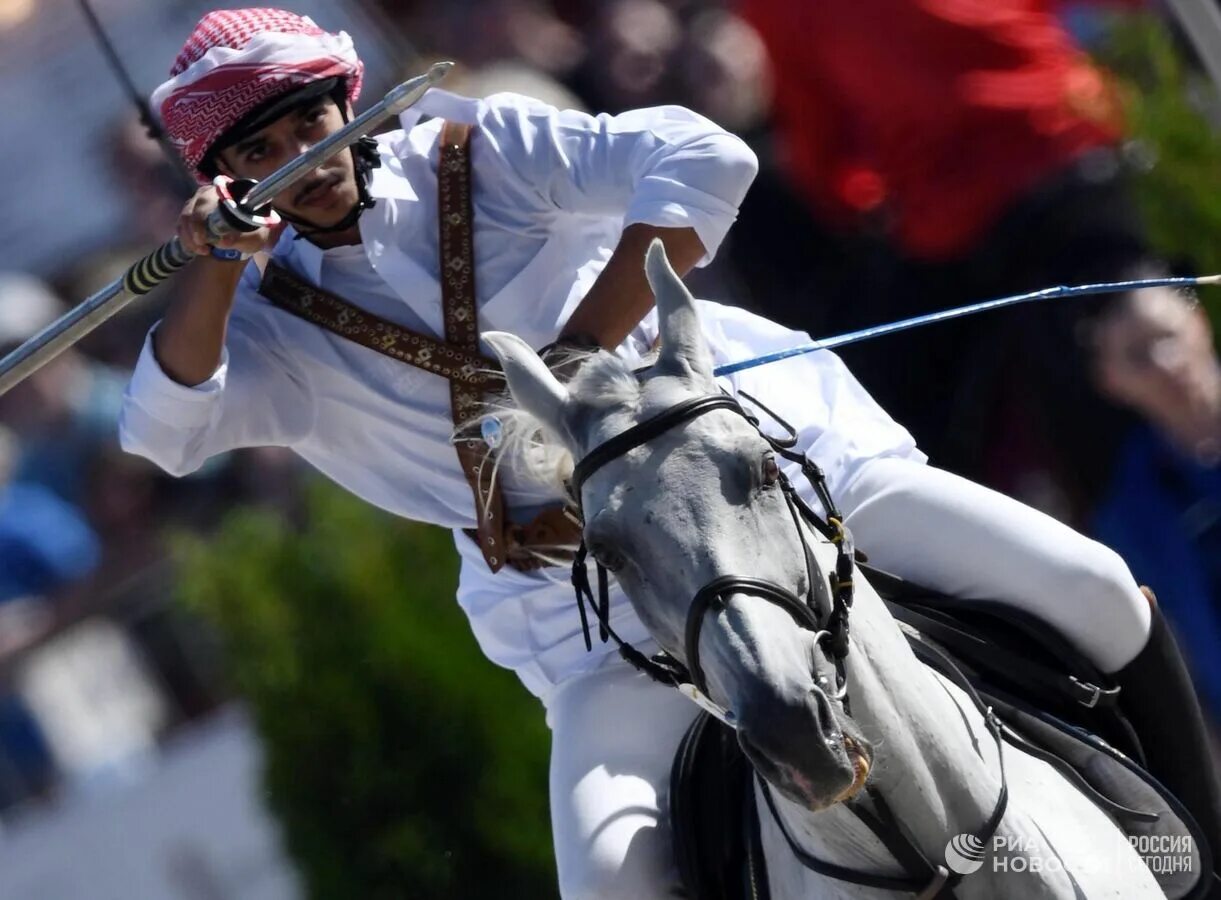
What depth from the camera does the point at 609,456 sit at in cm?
284

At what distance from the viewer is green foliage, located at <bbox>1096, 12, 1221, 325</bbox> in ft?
18.6

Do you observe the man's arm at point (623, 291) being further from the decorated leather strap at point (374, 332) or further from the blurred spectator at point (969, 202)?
the blurred spectator at point (969, 202)

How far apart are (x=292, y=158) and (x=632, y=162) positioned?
0.61 m

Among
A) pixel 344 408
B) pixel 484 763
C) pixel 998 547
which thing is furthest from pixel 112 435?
pixel 998 547

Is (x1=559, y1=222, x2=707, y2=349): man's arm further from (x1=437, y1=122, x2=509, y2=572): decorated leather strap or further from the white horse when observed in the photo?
(x1=437, y1=122, x2=509, y2=572): decorated leather strap

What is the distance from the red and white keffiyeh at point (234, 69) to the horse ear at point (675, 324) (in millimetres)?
1001

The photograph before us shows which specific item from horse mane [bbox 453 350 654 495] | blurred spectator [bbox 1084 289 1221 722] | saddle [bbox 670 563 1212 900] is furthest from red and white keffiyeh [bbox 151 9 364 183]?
blurred spectator [bbox 1084 289 1221 722]

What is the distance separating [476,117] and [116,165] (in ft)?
10.1

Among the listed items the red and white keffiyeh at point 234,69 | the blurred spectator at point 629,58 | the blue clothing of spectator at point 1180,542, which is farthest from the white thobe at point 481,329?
the blurred spectator at point 629,58

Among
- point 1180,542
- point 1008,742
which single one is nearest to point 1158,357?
point 1180,542

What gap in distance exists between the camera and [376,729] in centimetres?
673

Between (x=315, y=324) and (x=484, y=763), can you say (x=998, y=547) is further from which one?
(x=484, y=763)

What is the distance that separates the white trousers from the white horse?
39 cm

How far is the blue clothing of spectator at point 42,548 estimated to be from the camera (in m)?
7.03
